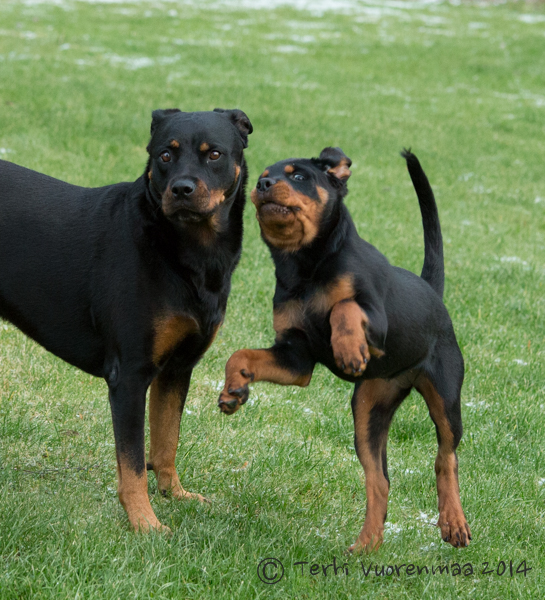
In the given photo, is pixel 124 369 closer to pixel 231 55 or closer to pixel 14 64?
pixel 14 64

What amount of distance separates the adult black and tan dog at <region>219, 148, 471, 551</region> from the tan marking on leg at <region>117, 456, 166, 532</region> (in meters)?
0.76

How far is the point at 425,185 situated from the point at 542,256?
5114 mm

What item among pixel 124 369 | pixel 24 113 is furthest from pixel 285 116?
pixel 124 369

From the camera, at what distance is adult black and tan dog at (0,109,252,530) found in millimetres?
3559

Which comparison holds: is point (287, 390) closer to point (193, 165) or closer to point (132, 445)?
point (132, 445)

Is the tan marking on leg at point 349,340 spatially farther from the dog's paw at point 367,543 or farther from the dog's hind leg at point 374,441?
the dog's paw at point 367,543

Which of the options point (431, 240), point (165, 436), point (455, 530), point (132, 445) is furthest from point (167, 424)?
point (431, 240)

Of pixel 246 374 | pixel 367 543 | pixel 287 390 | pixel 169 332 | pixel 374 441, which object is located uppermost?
pixel 246 374

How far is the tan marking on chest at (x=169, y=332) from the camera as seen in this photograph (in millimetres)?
3535

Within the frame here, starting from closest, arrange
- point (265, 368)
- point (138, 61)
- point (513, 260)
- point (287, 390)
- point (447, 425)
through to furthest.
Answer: point (265, 368), point (447, 425), point (287, 390), point (513, 260), point (138, 61)

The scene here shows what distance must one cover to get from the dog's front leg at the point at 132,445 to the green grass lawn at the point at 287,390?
132 millimetres

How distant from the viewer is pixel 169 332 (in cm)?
356

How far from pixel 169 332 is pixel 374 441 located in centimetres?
109

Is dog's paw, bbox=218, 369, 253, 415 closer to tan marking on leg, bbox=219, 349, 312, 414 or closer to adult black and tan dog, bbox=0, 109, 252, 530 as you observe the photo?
tan marking on leg, bbox=219, 349, 312, 414
